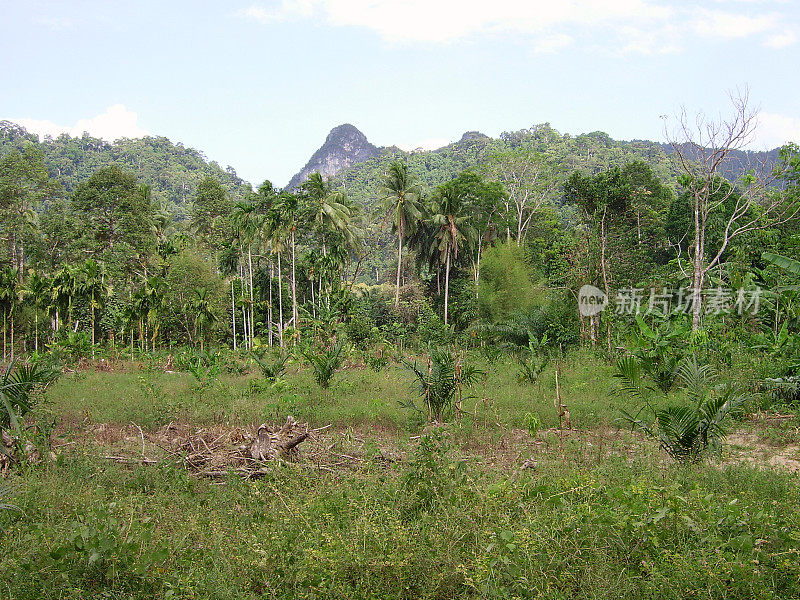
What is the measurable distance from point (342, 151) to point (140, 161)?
52502 millimetres

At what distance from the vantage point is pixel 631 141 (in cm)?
8319

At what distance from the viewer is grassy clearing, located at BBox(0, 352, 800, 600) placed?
11.3 feet

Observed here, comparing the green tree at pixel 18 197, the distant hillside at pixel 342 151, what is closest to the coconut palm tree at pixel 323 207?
the green tree at pixel 18 197

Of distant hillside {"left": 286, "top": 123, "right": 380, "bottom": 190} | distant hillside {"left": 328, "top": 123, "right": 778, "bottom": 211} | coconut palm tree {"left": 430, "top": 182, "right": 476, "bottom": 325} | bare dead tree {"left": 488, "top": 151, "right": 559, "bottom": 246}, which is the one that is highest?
distant hillside {"left": 286, "top": 123, "right": 380, "bottom": 190}

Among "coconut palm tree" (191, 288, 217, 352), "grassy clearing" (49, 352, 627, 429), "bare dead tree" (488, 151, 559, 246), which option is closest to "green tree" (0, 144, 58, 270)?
"coconut palm tree" (191, 288, 217, 352)

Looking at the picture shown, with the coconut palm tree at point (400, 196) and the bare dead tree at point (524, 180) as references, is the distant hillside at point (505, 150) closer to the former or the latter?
the bare dead tree at point (524, 180)

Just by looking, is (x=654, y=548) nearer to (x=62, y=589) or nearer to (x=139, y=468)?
(x=62, y=589)

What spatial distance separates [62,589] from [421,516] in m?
2.51

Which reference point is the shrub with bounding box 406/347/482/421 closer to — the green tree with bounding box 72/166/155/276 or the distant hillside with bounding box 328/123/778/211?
the green tree with bounding box 72/166/155/276

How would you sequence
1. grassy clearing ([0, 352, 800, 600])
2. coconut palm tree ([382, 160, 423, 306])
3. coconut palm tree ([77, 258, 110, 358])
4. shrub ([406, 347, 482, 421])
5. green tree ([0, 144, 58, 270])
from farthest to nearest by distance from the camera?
1. green tree ([0, 144, 58, 270])
2. coconut palm tree ([382, 160, 423, 306])
3. coconut palm tree ([77, 258, 110, 358])
4. shrub ([406, 347, 482, 421])
5. grassy clearing ([0, 352, 800, 600])

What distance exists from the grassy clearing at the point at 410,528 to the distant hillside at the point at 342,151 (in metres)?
115

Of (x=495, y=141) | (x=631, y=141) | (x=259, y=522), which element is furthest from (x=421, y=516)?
(x=631, y=141)

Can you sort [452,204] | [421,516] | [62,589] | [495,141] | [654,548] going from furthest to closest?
[495,141]
[452,204]
[421,516]
[654,548]
[62,589]

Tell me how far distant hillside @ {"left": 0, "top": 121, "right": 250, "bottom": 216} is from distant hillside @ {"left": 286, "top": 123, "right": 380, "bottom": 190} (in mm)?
35600
